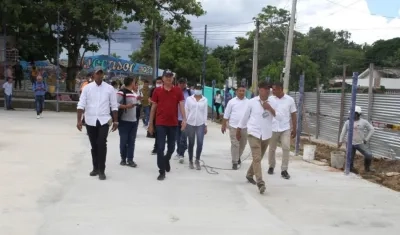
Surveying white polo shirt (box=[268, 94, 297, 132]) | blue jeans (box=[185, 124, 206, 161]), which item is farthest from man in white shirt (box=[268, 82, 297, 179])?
blue jeans (box=[185, 124, 206, 161])

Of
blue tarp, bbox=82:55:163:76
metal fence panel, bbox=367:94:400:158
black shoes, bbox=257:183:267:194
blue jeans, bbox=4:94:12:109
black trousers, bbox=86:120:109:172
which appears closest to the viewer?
black shoes, bbox=257:183:267:194

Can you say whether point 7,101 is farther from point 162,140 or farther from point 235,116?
point 162,140

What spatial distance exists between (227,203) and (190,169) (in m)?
2.64

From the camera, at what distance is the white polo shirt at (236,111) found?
963 cm

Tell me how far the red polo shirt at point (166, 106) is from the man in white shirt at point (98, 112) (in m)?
0.73

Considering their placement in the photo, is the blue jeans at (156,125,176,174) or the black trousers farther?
the blue jeans at (156,125,176,174)

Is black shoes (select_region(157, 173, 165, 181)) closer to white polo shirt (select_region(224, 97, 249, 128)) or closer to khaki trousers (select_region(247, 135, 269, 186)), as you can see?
khaki trousers (select_region(247, 135, 269, 186))

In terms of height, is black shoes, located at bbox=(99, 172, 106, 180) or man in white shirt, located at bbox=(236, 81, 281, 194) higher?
man in white shirt, located at bbox=(236, 81, 281, 194)

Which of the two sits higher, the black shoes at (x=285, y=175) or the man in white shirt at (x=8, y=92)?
the man in white shirt at (x=8, y=92)

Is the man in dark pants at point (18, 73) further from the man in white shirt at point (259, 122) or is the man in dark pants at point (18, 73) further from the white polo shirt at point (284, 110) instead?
the man in white shirt at point (259, 122)

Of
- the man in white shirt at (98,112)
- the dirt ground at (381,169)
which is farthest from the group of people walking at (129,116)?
the dirt ground at (381,169)

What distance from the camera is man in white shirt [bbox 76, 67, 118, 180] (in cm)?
782

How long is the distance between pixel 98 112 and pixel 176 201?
2092mm

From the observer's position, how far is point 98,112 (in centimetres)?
782
